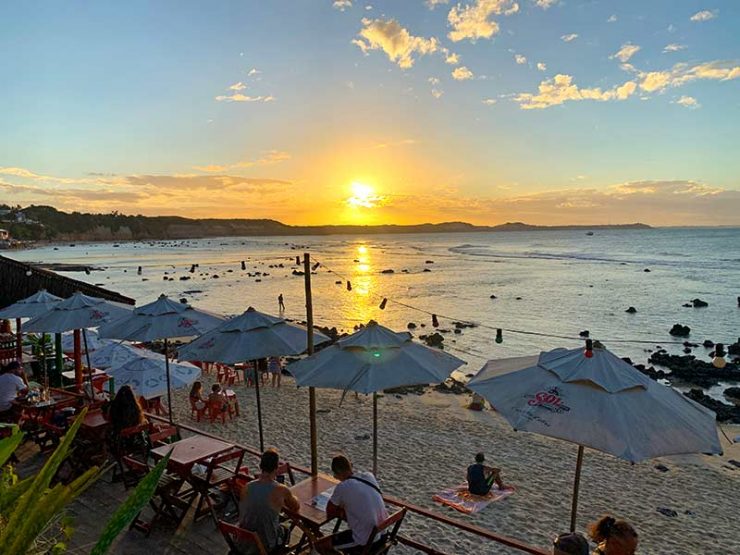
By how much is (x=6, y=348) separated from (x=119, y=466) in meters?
9.96

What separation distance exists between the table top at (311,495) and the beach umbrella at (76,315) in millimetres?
5617

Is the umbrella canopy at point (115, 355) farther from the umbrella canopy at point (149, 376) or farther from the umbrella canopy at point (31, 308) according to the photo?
the umbrella canopy at point (31, 308)

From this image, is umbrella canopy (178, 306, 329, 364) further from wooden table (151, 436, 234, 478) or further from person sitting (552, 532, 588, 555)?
person sitting (552, 532, 588, 555)

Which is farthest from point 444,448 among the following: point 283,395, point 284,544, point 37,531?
point 37,531

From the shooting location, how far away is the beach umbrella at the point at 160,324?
842cm

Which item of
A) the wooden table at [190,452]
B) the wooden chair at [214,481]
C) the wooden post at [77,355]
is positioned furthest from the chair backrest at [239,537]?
the wooden post at [77,355]

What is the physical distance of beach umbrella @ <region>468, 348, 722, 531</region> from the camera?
4027 mm

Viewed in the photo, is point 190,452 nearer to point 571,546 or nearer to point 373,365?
point 373,365

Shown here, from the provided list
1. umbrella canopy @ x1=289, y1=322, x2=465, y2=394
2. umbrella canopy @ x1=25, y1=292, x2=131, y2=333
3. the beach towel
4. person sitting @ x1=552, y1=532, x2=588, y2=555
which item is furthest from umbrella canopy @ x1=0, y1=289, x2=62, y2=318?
person sitting @ x1=552, y1=532, x2=588, y2=555

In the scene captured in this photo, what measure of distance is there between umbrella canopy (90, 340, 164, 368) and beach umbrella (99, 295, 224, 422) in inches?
128

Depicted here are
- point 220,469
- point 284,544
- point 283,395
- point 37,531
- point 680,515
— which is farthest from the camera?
point 283,395

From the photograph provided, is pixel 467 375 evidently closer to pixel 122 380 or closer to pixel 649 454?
pixel 122 380

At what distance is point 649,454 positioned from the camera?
12.8 feet

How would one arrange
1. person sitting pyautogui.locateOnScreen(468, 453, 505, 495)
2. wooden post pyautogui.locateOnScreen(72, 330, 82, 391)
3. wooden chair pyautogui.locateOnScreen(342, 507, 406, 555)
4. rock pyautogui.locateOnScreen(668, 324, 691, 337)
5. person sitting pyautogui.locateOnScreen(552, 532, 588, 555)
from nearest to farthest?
person sitting pyautogui.locateOnScreen(552, 532, 588, 555) < wooden chair pyautogui.locateOnScreen(342, 507, 406, 555) < person sitting pyautogui.locateOnScreen(468, 453, 505, 495) < wooden post pyautogui.locateOnScreen(72, 330, 82, 391) < rock pyautogui.locateOnScreen(668, 324, 691, 337)
